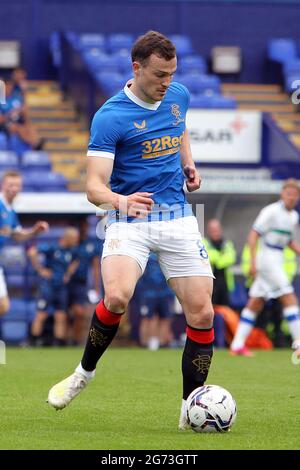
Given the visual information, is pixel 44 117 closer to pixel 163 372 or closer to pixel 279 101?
pixel 279 101

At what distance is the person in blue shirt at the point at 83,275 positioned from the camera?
57.9ft

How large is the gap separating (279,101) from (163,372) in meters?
13.6

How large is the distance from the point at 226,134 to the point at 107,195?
13285 mm

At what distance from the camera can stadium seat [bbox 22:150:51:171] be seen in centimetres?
2014

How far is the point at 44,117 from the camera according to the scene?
77.9 ft

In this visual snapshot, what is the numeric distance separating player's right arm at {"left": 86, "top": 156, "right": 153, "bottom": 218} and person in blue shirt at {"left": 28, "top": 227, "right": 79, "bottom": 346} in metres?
10.5

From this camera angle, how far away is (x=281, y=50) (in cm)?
2530

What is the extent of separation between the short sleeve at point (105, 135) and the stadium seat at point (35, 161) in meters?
13.2

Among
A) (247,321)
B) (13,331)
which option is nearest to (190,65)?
(13,331)

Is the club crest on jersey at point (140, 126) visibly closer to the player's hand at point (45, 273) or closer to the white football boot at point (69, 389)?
the white football boot at point (69, 389)

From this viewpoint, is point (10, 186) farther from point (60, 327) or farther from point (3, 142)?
point (3, 142)

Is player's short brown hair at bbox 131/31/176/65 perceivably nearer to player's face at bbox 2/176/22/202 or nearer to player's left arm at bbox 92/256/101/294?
player's face at bbox 2/176/22/202

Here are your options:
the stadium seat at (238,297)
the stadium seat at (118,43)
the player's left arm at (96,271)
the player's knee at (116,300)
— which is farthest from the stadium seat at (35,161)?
the player's knee at (116,300)
